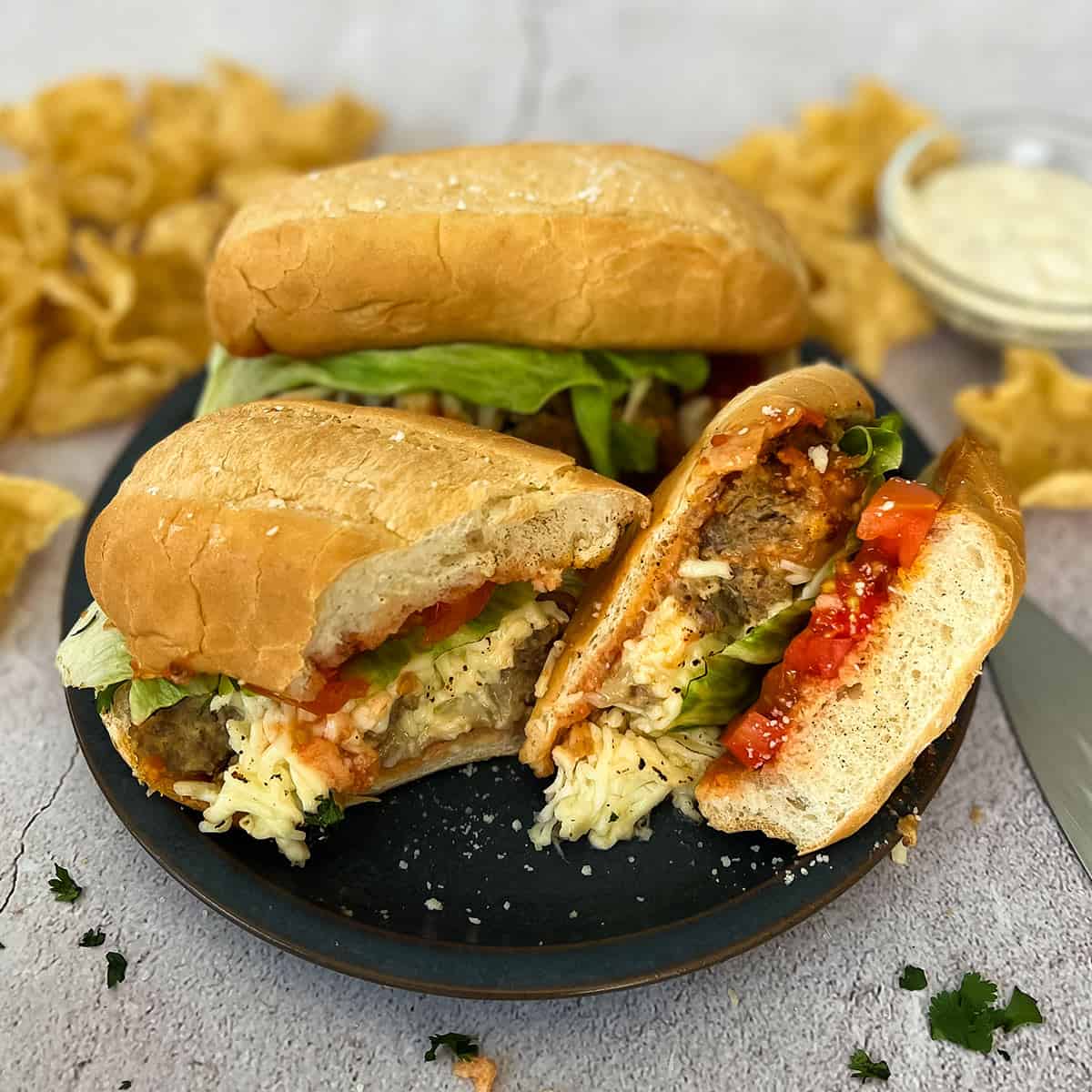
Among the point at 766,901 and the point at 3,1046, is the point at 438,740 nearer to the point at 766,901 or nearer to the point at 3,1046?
the point at 766,901

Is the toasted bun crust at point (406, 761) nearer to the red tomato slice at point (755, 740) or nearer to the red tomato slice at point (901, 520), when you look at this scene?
the red tomato slice at point (755, 740)

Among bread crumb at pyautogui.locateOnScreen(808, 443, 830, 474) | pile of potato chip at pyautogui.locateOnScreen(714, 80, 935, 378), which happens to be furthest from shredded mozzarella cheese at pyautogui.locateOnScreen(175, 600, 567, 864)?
pile of potato chip at pyautogui.locateOnScreen(714, 80, 935, 378)

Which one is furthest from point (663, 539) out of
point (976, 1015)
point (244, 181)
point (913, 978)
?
point (244, 181)

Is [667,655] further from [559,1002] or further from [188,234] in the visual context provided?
[188,234]

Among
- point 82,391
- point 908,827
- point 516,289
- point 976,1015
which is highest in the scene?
point 516,289

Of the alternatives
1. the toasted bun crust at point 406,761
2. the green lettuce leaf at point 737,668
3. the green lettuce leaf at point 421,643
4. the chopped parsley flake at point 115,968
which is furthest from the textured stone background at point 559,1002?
the green lettuce leaf at point 421,643

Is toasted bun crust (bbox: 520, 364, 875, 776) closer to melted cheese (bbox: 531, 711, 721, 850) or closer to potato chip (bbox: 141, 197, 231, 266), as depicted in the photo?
melted cheese (bbox: 531, 711, 721, 850)

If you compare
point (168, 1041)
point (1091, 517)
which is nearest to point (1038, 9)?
point (1091, 517)
